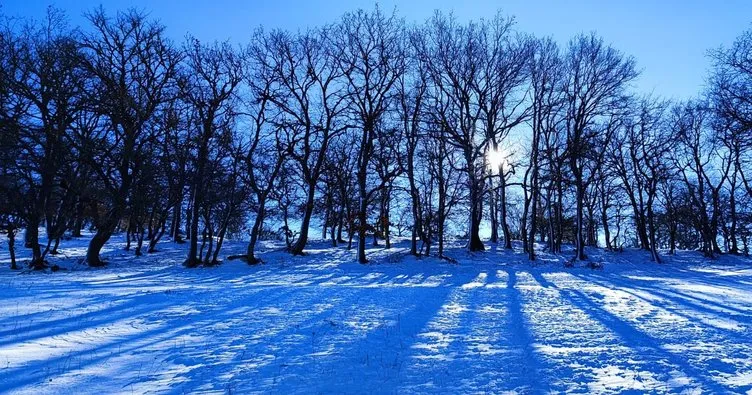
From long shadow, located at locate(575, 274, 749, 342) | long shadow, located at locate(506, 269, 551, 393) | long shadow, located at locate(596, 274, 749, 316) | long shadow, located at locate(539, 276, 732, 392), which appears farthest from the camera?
long shadow, located at locate(596, 274, 749, 316)

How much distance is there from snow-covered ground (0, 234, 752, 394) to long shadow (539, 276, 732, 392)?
0.03m

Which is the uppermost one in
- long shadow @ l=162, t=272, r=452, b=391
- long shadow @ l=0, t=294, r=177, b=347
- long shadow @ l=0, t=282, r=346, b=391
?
long shadow @ l=0, t=294, r=177, b=347

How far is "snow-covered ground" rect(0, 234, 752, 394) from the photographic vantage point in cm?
541

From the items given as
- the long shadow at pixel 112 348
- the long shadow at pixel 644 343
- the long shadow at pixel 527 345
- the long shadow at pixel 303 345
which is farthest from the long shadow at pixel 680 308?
the long shadow at pixel 112 348

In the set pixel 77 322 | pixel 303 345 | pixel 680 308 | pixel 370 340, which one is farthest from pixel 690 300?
pixel 77 322

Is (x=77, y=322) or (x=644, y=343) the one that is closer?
(x=644, y=343)

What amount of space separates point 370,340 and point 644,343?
4429 millimetres

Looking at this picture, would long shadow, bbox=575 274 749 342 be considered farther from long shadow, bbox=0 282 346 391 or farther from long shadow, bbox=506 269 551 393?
long shadow, bbox=0 282 346 391

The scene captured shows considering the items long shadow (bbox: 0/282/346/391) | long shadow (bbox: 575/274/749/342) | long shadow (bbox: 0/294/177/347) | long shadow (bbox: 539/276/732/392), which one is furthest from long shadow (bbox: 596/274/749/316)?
long shadow (bbox: 0/294/177/347)

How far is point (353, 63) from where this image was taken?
92.3 ft

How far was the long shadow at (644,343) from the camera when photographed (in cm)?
565

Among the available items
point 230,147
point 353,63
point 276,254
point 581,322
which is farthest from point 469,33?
point 581,322

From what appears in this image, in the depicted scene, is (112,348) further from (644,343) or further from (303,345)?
(644,343)

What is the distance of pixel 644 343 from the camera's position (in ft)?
23.8
